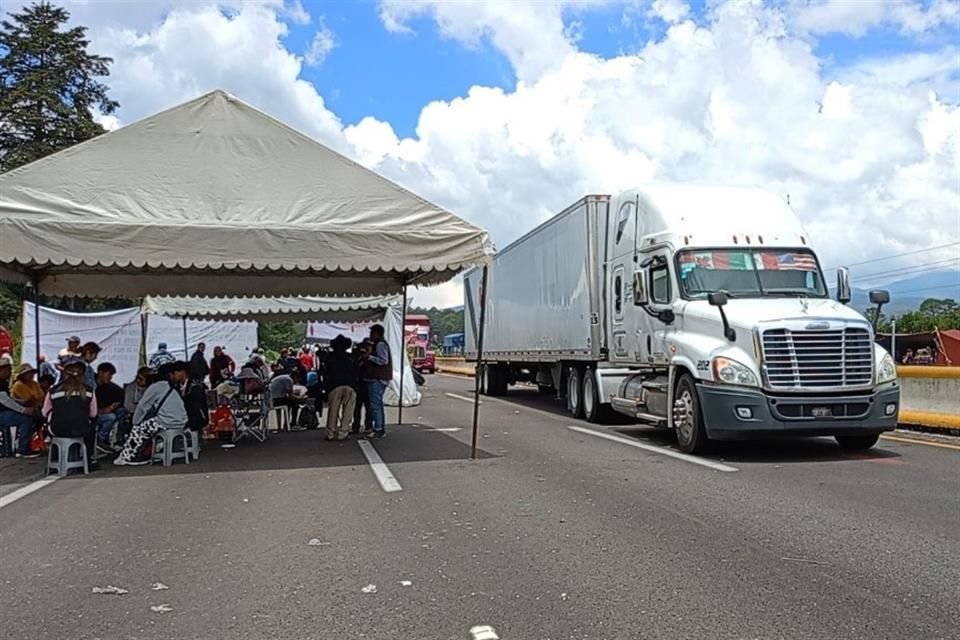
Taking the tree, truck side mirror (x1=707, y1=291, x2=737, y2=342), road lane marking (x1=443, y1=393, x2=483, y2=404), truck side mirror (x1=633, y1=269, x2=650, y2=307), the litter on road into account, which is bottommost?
the litter on road

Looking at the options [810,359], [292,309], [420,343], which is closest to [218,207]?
[810,359]

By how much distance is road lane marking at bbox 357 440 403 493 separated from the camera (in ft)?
31.7

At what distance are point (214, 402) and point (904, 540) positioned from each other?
1128cm

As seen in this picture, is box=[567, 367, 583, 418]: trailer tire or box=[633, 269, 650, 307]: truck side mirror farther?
box=[567, 367, 583, 418]: trailer tire

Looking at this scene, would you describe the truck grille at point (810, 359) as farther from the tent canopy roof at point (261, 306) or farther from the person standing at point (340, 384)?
the tent canopy roof at point (261, 306)

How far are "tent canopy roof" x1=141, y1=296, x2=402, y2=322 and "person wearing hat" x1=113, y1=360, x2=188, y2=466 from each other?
7823 mm

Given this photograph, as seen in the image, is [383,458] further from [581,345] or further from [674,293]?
[581,345]

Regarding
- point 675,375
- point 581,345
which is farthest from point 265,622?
point 581,345

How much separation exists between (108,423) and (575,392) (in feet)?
30.1

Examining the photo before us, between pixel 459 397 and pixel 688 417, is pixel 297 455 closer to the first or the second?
pixel 688 417

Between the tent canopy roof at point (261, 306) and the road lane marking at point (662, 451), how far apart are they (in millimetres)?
6013

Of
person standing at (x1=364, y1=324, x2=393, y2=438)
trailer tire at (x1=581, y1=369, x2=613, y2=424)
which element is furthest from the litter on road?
trailer tire at (x1=581, y1=369, x2=613, y2=424)

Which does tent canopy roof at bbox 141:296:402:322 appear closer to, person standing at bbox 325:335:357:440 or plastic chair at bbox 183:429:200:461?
person standing at bbox 325:335:357:440

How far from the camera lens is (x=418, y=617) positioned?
5.14 m
